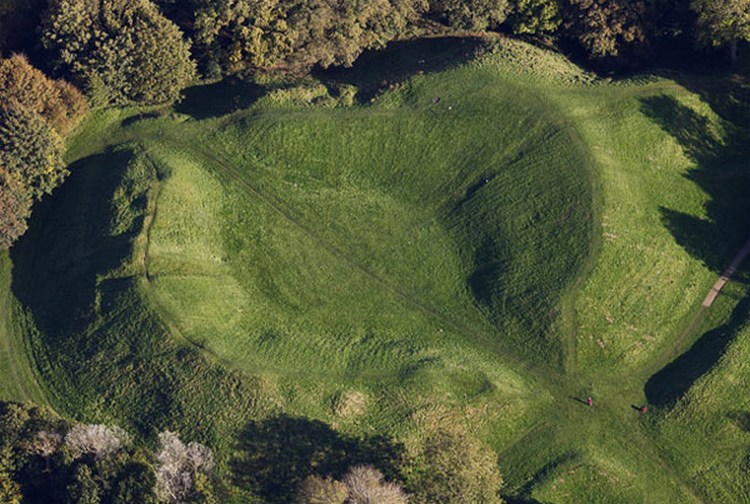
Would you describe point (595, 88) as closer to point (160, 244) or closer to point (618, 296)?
point (618, 296)

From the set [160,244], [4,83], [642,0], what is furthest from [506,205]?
[4,83]

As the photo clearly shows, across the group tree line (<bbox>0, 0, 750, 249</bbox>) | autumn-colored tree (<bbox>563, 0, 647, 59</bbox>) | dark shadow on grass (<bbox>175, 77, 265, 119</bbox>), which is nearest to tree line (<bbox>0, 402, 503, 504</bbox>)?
tree line (<bbox>0, 0, 750, 249</bbox>)

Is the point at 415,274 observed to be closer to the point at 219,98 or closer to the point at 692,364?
the point at 692,364

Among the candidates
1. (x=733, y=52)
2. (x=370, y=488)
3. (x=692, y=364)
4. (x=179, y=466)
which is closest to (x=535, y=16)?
(x=733, y=52)

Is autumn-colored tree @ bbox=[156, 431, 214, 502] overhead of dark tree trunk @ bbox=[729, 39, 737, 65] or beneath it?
beneath

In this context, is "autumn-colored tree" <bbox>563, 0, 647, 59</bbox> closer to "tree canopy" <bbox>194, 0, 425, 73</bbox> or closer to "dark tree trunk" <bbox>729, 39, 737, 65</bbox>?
"dark tree trunk" <bbox>729, 39, 737, 65</bbox>

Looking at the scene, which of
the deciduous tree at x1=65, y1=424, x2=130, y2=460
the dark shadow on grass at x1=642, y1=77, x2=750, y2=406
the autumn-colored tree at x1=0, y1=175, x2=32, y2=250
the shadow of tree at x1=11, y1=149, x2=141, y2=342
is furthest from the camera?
the autumn-colored tree at x1=0, y1=175, x2=32, y2=250

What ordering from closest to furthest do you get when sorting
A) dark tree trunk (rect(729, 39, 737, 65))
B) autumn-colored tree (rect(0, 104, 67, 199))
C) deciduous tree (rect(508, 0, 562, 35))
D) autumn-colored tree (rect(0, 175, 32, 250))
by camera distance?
autumn-colored tree (rect(0, 175, 32, 250)), autumn-colored tree (rect(0, 104, 67, 199)), dark tree trunk (rect(729, 39, 737, 65)), deciduous tree (rect(508, 0, 562, 35))

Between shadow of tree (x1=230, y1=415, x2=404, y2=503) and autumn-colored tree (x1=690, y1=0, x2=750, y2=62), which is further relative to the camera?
autumn-colored tree (x1=690, y1=0, x2=750, y2=62)
